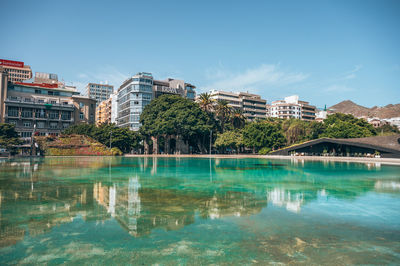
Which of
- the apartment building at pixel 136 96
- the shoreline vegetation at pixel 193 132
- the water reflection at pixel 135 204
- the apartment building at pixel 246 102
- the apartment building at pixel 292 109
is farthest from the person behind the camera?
the apartment building at pixel 292 109

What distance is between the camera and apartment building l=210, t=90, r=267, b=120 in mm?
121875

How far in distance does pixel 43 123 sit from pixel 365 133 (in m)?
88.8

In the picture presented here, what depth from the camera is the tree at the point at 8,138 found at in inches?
2293

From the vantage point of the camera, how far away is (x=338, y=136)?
71312 millimetres

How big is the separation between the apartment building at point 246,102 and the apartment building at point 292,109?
1239 centimetres

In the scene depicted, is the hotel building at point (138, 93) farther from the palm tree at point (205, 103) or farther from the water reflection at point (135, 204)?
the water reflection at point (135, 204)

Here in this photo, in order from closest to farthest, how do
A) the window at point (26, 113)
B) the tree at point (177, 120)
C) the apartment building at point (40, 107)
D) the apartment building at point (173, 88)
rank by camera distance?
the tree at point (177, 120)
the apartment building at point (40, 107)
the window at point (26, 113)
the apartment building at point (173, 88)

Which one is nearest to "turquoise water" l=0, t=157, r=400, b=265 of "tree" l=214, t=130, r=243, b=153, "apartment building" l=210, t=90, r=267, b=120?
"tree" l=214, t=130, r=243, b=153

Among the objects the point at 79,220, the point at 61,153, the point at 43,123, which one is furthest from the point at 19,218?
the point at 43,123

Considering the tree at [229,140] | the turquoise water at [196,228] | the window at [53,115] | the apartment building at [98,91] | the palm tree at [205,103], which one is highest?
the apartment building at [98,91]

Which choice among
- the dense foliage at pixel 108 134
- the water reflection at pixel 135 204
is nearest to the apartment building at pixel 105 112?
the dense foliage at pixel 108 134

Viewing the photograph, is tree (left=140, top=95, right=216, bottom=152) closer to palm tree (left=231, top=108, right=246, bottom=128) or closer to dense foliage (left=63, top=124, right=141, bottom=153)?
dense foliage (left=63, top=124, right=141, bottom=153)

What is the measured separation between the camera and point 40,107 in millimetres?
83312

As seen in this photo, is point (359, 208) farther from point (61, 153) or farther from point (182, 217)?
point (61, 153)
